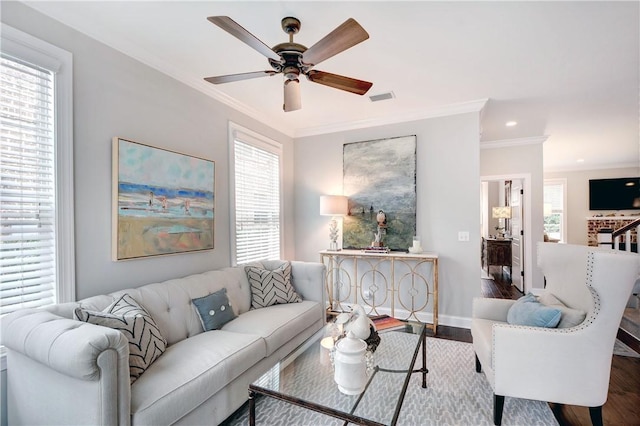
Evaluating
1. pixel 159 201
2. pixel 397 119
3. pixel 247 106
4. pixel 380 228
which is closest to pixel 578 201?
pixel 397 119

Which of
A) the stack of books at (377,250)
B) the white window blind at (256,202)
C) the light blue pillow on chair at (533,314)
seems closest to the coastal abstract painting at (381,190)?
the stack of books at (377,250)

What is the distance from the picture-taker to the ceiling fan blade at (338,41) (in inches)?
60.0

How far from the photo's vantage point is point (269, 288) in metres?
3.00

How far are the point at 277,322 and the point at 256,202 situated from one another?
1752 millimetres

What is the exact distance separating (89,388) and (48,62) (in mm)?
1905

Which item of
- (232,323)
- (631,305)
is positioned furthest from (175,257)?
(631,305)

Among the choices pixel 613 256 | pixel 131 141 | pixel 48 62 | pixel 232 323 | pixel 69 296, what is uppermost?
pixel 48 62

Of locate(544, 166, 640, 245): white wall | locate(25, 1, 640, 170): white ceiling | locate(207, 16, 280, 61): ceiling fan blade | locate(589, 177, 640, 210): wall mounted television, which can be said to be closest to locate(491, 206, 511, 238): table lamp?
locate(544, 166, 640, 245): white wall

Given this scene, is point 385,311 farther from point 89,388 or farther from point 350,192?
point 89,388

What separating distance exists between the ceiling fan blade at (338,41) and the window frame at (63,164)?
5.08ft

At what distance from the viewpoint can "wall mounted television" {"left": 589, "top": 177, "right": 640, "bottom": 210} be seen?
766cm

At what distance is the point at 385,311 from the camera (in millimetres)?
4055

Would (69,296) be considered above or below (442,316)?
above

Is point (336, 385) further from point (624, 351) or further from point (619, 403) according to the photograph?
point (624, 351)
